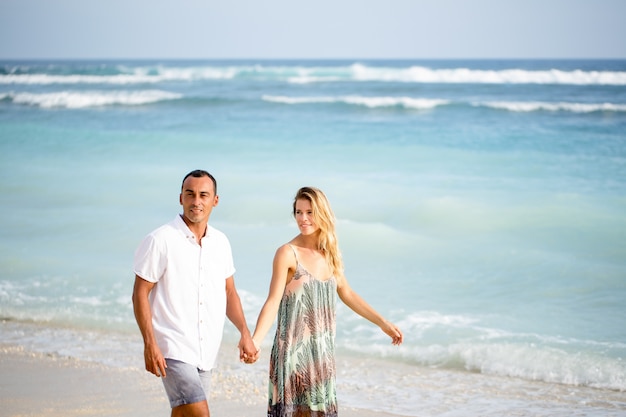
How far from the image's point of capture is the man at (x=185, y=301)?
3.41m

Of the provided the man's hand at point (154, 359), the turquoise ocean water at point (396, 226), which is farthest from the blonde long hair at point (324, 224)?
the turquoise ocean water at point (396, 226)

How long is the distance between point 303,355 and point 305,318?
163 mm

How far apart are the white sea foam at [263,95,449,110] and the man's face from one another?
2345 centimetres

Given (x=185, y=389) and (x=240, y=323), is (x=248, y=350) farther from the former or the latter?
(x=185, y=389)

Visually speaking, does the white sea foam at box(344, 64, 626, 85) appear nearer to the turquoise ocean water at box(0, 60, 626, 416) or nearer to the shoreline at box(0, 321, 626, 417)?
the turquoise ocean water at box(0, 60, 626, 416)

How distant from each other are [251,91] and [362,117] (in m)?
9.72

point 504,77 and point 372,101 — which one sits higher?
point 504,77

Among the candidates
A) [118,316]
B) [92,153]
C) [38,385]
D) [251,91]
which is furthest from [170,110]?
[38,385]

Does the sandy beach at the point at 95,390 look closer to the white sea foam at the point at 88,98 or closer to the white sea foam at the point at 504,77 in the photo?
the white sea foam at the point at 88,98

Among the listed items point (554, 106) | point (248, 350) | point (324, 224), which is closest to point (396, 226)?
point (324, 224)

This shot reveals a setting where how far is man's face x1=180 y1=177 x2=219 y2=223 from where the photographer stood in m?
3.55

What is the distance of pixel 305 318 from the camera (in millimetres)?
3707

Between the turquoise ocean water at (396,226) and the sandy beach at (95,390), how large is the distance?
12.9 inches

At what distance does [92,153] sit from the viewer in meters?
18.5
